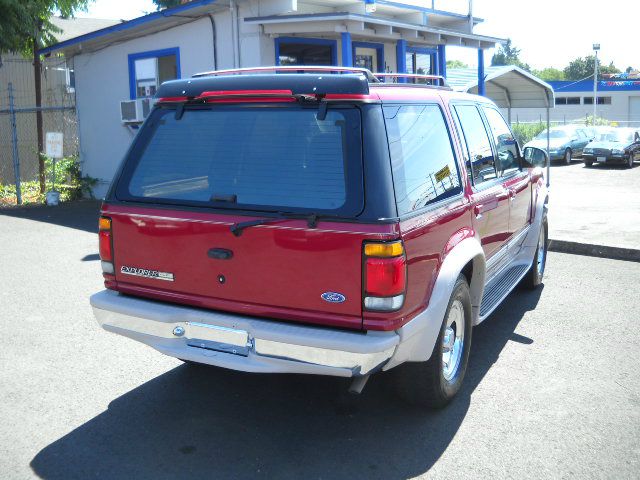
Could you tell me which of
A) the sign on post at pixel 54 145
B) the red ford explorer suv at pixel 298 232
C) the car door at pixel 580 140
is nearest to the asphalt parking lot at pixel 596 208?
the car door at pixel 580 140

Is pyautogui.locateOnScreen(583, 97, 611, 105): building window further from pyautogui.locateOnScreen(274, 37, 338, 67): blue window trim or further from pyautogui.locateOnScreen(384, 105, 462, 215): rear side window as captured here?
pyautogui.locateOnScreen(384, 105, 462, 215): rear side window

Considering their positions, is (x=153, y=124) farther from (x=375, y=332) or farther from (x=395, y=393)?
(x=395, y=393)

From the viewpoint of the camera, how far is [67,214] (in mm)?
13281

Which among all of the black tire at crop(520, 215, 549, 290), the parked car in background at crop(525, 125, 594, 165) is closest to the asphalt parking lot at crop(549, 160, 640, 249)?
the black tire at crop(520, 215, 549, 290)

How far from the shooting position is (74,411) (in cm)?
427

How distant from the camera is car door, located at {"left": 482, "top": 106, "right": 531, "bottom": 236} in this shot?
5488 mm

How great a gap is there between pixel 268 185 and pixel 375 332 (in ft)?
3.15

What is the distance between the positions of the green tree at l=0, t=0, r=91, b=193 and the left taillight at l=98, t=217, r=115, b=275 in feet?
42.5

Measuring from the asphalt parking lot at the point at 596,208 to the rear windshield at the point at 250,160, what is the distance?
21.0 ft

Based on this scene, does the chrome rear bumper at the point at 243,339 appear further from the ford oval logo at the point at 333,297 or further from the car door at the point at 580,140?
the car door at the point at 580,140

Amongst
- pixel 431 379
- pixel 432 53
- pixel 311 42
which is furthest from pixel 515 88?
pixel 431 379

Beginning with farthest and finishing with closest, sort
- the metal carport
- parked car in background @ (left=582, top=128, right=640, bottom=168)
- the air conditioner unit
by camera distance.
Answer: parked car in background @ (left=582, top=128, right=640, bottom=168) → the metal carport → the air conditioner unit

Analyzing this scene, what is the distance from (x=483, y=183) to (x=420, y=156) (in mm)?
1084

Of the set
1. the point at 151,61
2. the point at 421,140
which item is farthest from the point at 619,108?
the point at 421,140
